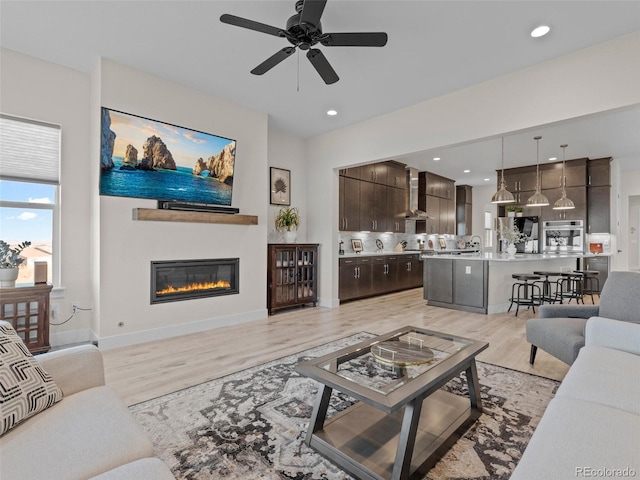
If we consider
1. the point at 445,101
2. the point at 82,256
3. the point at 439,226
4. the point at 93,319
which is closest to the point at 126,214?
the point at 82,256

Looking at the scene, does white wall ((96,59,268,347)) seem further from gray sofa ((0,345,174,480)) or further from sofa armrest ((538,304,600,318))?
sofa armrest ((538,304,600,318))

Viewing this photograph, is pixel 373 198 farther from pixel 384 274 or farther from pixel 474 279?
pixel 474 279

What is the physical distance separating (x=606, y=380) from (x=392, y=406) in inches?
46.5

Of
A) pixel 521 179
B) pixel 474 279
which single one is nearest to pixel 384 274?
pixel 474 279

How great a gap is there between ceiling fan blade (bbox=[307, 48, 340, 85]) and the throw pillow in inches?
105

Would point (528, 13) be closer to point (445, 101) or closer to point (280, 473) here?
point (445, 101)

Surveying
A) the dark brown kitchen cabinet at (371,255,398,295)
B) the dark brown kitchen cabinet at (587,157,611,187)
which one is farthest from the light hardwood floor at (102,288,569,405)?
the dark brown kitchen cabinet at (587,157,611,187)

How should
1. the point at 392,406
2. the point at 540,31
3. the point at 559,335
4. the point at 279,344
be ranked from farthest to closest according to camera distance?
the point at 279,344
the point at 540,31
the point at 559,335
the point at 392,406

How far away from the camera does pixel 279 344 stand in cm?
371

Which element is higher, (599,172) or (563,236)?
(599,172)

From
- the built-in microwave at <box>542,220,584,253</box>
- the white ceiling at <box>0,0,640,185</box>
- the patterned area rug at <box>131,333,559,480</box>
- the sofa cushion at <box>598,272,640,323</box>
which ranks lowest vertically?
the patterned area rug at <box>131,333,559,480</box>

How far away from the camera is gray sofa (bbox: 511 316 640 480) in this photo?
1085 mm

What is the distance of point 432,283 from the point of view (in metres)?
6.03

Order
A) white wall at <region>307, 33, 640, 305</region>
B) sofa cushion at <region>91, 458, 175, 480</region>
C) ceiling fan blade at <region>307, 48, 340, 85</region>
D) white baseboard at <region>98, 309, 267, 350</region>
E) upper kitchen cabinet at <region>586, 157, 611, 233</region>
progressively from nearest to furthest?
sofa cushion at <region>91, 458, 175, 480</region> < ceiling fan blade at <region>307, 48, 340, 85</region> < white wall at <region>307, 33, 640, 305</region> < white baseboard at <region>98, 309, 267, 350</region> < upper kitchen cabinet at <region>586, 157, 611, 233</region>
